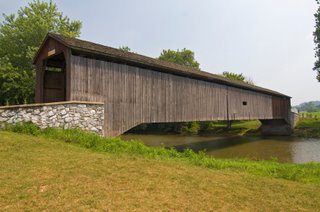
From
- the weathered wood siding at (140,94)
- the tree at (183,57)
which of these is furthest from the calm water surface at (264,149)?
the tree at (183,57)

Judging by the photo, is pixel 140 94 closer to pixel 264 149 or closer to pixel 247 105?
pixel 264 149

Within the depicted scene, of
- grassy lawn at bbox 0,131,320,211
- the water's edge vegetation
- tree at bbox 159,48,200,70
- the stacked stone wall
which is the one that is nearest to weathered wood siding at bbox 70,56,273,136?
the stacked stone wall

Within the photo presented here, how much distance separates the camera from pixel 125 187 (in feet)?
16.5

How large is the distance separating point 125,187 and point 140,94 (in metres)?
9.32

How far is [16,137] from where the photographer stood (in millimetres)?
8328

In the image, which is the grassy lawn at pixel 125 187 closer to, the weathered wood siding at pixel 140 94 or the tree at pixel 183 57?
the weathered wood siding at pixel 140 94

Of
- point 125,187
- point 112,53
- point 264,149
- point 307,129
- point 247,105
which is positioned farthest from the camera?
point 307,129

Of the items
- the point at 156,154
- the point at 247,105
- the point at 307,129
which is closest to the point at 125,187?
the point at 156,154

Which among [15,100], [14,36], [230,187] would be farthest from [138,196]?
[14,36]

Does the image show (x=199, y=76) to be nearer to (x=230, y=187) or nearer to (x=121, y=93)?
(x=121, y=93)

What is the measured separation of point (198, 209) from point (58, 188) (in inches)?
103

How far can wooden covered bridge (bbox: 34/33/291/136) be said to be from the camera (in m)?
11.8

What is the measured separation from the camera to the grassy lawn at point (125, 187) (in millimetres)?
4336

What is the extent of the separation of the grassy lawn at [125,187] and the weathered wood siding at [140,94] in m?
5.07
